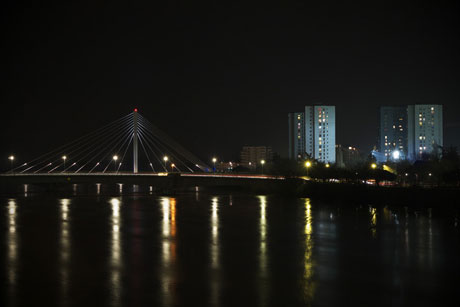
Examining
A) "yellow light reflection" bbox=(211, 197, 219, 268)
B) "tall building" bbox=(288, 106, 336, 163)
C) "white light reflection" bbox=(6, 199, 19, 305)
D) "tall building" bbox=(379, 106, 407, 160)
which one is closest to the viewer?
"white light reflection" bbox=(6, 199, 19, 305)

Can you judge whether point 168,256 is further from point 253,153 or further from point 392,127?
point 253,153

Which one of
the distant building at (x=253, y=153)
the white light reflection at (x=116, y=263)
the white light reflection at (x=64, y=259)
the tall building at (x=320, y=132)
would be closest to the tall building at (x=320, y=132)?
the tall building at (x=320, y=132)

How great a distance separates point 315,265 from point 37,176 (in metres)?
38.2

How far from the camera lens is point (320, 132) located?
3792 inches

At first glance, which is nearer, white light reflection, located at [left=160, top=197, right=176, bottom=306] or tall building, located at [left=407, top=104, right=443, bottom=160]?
white light reflection, located at [left=160, top=197, right=176, bottom=306]

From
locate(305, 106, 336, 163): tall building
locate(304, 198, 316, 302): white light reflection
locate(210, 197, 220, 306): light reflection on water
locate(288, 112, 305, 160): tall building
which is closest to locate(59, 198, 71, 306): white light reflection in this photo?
locate(210, 197, 220, 306): light reflection on water

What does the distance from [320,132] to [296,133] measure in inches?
463

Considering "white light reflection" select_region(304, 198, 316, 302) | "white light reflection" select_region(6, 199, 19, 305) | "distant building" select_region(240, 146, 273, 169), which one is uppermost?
"distant building" select_region(240, 146, 273, 169)

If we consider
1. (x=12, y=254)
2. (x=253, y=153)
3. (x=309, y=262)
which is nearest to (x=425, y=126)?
(x=253, y=153)

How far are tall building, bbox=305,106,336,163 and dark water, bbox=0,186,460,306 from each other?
68.4 meters

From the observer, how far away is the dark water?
11070mm

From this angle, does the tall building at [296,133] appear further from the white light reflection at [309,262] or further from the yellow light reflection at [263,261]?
the white light reflection at [309,262]

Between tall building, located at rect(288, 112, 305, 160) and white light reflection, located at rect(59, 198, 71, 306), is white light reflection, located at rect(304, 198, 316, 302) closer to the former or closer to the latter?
white light reflection, located at rect(59, 198, 71, 306)

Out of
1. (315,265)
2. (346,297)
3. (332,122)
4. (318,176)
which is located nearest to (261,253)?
(315,265)
